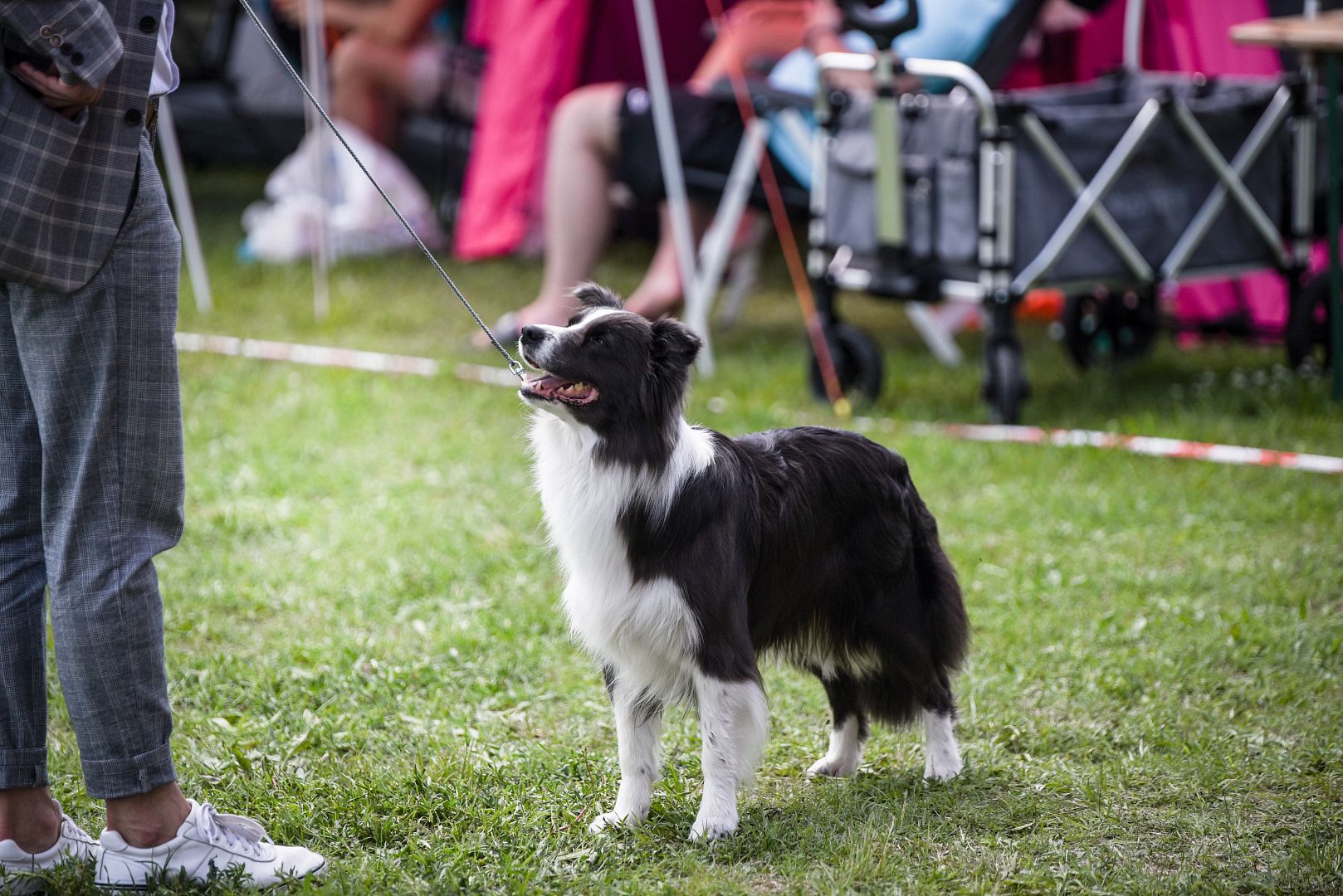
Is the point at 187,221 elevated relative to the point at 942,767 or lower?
elevated

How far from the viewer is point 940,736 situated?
2887mm

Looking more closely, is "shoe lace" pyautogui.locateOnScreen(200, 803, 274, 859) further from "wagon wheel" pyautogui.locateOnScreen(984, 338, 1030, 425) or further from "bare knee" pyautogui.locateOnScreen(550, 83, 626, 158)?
"bare knee" pyautogui.locateOnScreen(550, 83, 626, 158)

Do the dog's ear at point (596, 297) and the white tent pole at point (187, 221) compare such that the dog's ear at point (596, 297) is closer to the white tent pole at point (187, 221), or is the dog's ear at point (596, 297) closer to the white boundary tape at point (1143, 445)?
the white boundary tape at point (1143, 445)

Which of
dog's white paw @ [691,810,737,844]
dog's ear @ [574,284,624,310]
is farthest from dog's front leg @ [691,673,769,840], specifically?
dog's ear @ [574,284,624,310]

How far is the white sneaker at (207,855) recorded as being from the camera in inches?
91.0

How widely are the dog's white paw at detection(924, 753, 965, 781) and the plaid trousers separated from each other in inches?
58.5

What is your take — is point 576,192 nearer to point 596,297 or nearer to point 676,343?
point 596,297

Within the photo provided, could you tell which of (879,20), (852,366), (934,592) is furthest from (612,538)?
(852,366)

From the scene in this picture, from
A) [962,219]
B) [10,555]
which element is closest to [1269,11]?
[962,219]

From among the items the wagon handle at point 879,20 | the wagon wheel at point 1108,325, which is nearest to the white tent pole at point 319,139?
the wagon handle at point 879,20

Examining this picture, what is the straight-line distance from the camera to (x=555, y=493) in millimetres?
2500

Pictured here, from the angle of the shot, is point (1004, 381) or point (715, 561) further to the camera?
point (1004, 381)

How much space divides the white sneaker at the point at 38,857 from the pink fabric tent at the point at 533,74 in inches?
220

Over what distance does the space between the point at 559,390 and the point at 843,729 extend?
39.6 inches
